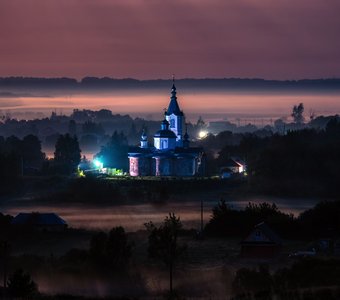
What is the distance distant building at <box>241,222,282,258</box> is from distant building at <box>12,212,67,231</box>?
1132 cm

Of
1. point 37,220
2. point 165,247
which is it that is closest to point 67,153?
point 37,220

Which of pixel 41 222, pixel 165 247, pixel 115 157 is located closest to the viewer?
pixel 165 247

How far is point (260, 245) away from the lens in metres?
49.9

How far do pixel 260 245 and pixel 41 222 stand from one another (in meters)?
12.5

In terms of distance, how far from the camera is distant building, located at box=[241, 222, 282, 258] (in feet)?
162

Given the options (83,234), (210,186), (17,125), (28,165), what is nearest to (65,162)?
(28,165)

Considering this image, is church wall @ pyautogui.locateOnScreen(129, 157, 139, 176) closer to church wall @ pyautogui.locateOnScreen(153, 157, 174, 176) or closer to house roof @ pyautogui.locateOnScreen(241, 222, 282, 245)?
church wall @ pyautogui.locateOnScreen(153, 157, 174, 176)

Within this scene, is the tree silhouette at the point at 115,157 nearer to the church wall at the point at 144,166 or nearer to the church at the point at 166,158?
the church at the point at 166,158

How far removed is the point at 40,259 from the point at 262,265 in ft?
26.9

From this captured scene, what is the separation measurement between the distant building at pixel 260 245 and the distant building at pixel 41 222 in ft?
37.1

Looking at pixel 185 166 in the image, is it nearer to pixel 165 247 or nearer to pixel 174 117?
pixel 174 117

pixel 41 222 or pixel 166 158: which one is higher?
pixel 166 158

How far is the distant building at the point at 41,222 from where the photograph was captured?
57.8 m

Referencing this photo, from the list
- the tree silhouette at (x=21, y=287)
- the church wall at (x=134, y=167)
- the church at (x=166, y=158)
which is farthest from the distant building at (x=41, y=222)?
the church wall at (x=134, y=167)
